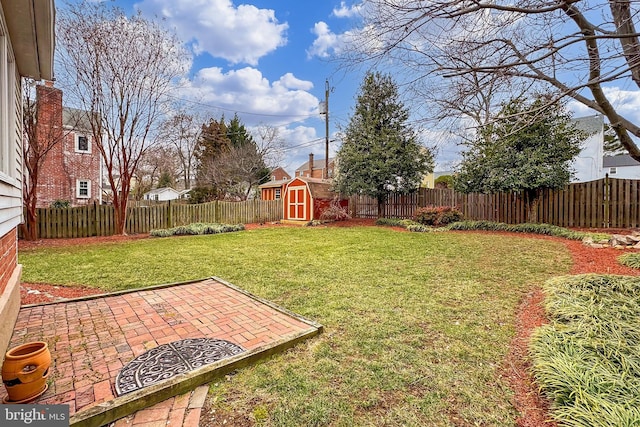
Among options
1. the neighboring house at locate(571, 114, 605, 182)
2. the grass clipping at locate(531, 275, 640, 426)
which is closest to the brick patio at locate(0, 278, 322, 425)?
the grass clipping at locate(531, 275, 640, 426)

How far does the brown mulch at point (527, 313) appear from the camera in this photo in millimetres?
1913

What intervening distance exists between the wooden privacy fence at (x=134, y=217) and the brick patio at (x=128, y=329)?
8.26m

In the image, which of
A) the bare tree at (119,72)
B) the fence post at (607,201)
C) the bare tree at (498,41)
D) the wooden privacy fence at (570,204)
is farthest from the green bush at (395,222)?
the bare tree at (119,72)

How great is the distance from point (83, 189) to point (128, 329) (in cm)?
1991

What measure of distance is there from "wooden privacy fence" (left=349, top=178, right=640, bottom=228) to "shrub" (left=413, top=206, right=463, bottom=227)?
3.68ft

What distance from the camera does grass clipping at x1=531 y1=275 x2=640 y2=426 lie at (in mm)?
1735

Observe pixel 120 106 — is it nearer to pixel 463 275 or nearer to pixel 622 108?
pixel 463 275

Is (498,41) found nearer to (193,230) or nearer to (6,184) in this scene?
(6,184)

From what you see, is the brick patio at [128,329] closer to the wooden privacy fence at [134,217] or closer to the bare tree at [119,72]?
the bare tree at [119,72]

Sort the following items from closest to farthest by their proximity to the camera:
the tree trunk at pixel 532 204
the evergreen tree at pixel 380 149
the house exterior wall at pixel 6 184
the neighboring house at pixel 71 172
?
Result: the house exterior wall at pixel 6 184 < the tree trunk at pixel 532 204 < the evergreen tree at pixel 380 149 < the neighboring house at pixel 71 172

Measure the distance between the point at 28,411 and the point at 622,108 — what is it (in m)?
6.80

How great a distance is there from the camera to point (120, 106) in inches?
376

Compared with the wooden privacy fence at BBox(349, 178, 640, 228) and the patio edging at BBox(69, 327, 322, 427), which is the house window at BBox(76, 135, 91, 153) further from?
the patio edging at BBox(69, 327, 322, 427)

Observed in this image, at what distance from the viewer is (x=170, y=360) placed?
7.62 feet
